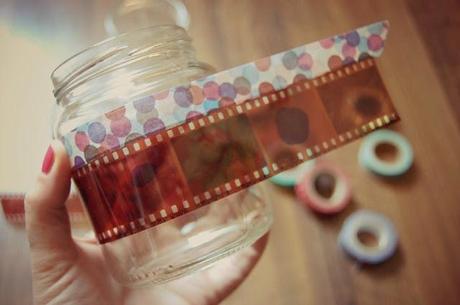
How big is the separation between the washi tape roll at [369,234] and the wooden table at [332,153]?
0.01 metres

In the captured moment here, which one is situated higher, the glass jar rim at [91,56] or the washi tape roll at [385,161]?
the glass jar rim at [91,56]

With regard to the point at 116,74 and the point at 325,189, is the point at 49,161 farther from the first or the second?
the point at 325,189

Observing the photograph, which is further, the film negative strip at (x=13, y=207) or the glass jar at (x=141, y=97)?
the film negative strip at (x=13, y=207)

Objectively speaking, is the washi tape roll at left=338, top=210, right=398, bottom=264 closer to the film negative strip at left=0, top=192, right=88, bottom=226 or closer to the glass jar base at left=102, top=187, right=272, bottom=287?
the glass jar base at left=102, top=187, right=272, bottom=287

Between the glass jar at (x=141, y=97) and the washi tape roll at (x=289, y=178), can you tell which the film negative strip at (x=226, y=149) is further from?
the washi tape roll at (x=289, y=178)

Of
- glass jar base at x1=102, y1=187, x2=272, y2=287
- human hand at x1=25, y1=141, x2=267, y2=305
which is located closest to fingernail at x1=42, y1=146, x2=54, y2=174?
human hand at x1=25, y1=141, x2=267, y2=305

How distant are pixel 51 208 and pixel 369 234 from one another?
45 cm

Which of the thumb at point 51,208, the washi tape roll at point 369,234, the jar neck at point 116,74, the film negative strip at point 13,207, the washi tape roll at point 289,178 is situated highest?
the jar neck at point 116,74

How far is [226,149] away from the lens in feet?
1.34

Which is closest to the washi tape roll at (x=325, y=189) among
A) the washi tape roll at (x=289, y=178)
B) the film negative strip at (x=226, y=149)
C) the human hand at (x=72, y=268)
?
the washi tape roll at (x=289, y=178)

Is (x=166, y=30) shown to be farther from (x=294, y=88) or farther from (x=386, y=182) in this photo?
(x=386, y=182)

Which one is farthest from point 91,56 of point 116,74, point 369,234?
point 369,234

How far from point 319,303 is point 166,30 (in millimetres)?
407

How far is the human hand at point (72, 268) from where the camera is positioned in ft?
1.46
